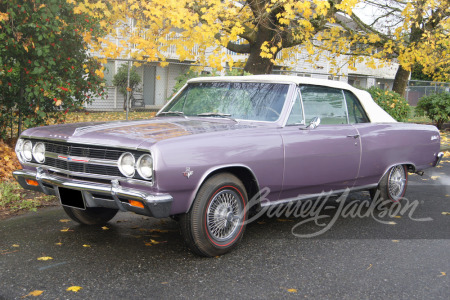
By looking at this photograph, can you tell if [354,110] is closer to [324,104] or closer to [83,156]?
[324,104]

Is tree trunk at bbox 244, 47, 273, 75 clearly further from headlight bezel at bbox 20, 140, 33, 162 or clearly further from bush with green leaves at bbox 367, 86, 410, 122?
headlight bezel at bbox 20, 140, 33, 162

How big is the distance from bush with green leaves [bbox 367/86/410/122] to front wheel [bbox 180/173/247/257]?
475 inches

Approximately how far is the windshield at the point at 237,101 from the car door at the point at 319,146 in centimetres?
22

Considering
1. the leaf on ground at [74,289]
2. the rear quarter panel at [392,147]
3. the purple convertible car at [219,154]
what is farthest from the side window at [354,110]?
the leaf on ground at [74,289]

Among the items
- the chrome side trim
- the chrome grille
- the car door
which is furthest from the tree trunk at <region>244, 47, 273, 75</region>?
the chrome grille

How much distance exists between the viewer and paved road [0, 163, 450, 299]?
12.1 ft

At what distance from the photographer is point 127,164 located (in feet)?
13.1

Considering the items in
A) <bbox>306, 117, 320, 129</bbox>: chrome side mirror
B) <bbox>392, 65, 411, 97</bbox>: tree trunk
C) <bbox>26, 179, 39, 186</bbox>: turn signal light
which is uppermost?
<bbox>392, 65, 411, 97</bbox>: tree trunk

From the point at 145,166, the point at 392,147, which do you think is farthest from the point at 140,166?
the point at 392,147

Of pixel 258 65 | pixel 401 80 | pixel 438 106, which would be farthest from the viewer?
pixel 401 80

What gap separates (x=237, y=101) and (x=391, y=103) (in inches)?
457

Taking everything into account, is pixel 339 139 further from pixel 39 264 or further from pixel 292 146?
pixel 39 264

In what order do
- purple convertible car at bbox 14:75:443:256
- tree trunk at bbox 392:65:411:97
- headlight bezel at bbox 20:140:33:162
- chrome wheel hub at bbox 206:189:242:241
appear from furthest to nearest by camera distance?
tree trunk at bbox 392:65:411:97
headlight bezel at bbox 20:140:33:162
chrome wheel hub at bbox 206:189:242:241
purple convertible car at bbox 14:75:443:256

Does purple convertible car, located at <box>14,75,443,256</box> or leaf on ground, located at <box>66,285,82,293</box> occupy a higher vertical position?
purple convertible car, located at <box>14,75,443,256</box>
